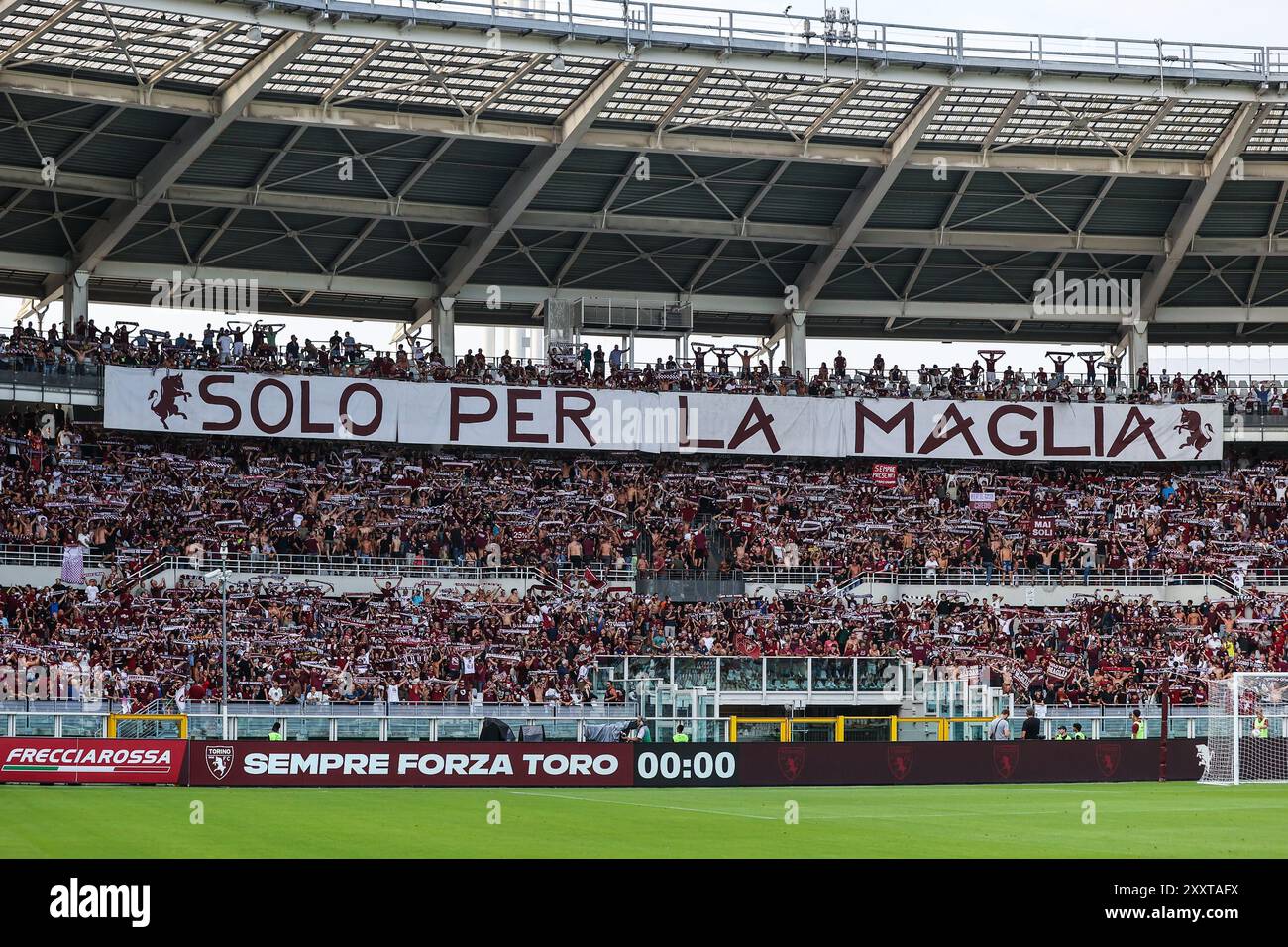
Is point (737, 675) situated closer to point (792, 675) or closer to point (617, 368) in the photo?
point (792, 675)

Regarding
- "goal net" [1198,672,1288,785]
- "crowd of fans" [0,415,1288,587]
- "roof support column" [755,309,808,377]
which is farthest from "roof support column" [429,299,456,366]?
"goal net" [1198,672,1288,785]

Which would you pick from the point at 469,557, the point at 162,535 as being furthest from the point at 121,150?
the point at 469,557

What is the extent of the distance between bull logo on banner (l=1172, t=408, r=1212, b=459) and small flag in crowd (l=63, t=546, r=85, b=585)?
3647cm

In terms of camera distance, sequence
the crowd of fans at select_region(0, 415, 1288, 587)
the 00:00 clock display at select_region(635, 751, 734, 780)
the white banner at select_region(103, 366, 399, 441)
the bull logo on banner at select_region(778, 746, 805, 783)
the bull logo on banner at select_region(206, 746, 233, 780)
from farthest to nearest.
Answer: the white banner at select_region(103, 366, 399, 441) < the crowd of fans at select_region(0, 415, 1288, 587) < the bull logo on banner at select_region(778, 746, 805, 783) < the 00:00 clock display at select_region(635, 751, 734, 780) < the bull logo on banner at select_region(206, 746, 233, 780)

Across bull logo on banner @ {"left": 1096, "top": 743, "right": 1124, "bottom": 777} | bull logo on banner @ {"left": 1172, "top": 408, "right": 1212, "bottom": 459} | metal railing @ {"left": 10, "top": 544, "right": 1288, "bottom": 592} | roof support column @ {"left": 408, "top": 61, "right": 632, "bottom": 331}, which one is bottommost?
bull logo on banner @ {"left": 1096, "top": 743, "right": 1124, "bottom": 777}

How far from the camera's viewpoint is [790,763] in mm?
34719

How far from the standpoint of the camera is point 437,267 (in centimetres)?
5838

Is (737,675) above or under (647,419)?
under

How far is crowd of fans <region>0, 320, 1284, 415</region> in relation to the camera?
50.4 metres

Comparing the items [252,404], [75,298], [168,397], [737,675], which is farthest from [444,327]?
[737,675]

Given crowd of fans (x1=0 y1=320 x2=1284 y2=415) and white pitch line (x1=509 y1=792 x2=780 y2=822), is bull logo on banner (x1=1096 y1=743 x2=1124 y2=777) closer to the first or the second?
white pitch line (x1=509 y1=792 x2=780 y2=822)

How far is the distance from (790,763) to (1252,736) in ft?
34.1
